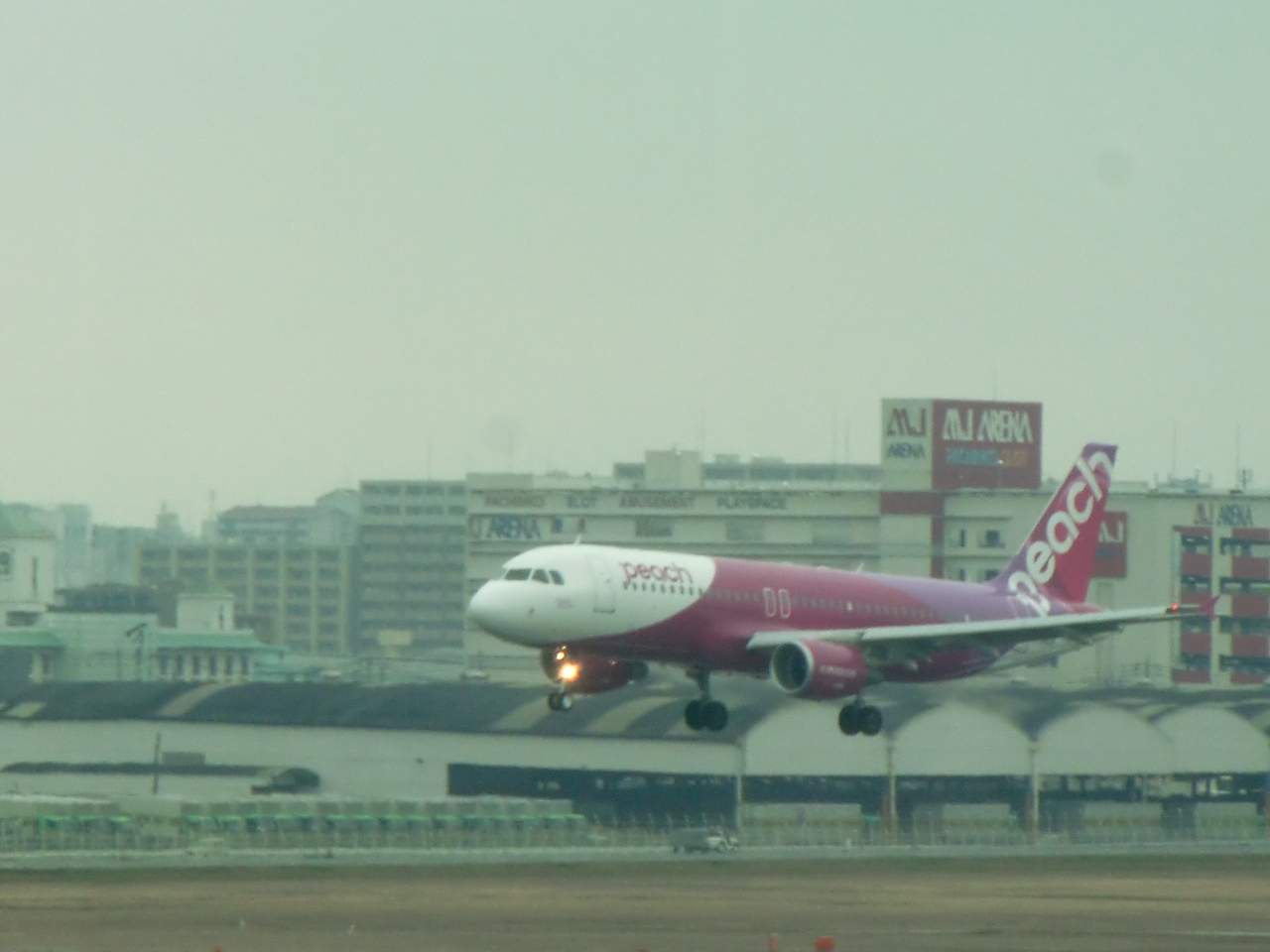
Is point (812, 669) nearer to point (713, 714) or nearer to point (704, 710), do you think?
point (713, 714)

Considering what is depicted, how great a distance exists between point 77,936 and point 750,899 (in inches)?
1065

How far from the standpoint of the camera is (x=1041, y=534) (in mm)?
101500

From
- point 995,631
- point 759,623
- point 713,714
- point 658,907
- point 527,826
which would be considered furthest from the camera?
point 527,826

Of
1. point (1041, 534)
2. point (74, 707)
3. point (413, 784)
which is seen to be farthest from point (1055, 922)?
point (74, 707)

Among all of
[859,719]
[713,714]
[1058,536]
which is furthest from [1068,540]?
[713,714]

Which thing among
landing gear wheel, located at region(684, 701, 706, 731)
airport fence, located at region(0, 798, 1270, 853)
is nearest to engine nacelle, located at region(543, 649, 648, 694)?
landing gear wheel, located at region(684, 701, 706, 731)

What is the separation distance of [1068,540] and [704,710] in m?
24.1

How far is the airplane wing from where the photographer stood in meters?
83.8

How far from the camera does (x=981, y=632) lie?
88688 millimetres

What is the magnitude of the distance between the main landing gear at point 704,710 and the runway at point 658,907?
6581 millimetres

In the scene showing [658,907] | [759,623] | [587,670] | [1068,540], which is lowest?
[658,907]

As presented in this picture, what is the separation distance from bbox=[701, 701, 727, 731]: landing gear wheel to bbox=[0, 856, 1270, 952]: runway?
6.58 metres

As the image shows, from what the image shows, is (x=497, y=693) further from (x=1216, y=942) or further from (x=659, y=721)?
(x=1216, y=942)

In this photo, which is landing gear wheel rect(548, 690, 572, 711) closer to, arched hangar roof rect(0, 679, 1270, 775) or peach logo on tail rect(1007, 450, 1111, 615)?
peach logo on tail rect(1007, 450, 1111, 615)
